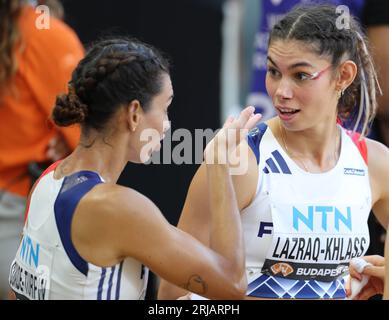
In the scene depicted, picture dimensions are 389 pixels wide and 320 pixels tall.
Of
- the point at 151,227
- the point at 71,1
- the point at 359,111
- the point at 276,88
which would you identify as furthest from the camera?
the point at 71,1

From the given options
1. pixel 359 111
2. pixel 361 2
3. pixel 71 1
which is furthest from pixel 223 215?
pixel 71 1

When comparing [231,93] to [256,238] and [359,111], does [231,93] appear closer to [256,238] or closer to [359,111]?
[359,111]

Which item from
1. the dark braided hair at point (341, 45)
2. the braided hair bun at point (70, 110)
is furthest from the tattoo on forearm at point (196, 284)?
the dark braided hair at point (341, 45)

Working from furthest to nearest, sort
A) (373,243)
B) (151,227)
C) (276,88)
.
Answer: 1. (373,243)
2. (276,88)
3. (151,227)

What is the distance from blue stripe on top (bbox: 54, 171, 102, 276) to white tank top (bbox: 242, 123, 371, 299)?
0.69 metres

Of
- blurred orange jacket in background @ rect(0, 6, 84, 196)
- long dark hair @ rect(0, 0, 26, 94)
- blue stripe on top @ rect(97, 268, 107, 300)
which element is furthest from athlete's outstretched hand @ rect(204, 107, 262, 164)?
long dark hair @ rect(0, 0, 26, 94)

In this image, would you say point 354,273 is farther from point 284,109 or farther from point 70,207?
point 70,207

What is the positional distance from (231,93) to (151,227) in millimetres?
3040

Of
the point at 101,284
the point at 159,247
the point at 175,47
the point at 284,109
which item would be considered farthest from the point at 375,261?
the point at 175,47

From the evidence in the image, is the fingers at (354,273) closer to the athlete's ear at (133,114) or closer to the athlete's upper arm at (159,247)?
the athlete's upper arm at (159,247)

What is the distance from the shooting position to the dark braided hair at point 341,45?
339cm

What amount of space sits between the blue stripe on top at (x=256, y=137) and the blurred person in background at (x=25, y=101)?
819mm

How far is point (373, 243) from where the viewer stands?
452 centimetres

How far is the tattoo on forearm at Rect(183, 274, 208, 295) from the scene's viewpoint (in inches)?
115
